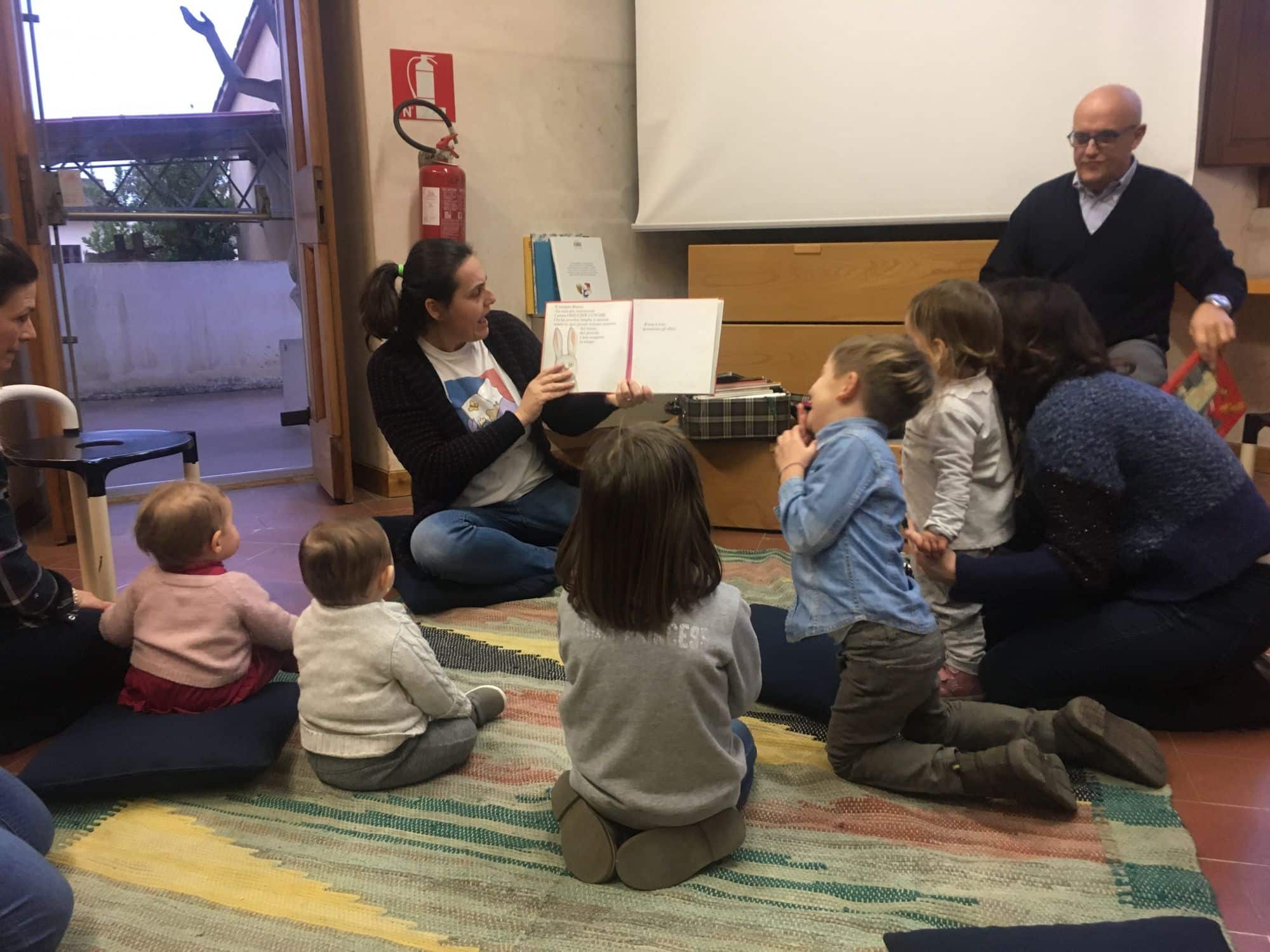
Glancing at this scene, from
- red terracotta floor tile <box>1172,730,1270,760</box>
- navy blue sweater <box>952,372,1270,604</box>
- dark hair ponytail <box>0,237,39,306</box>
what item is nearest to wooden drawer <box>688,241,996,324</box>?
navy blue sweater <box>952,372,1270,604</box>

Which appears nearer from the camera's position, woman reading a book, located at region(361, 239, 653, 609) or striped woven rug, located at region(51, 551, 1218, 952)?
striped woven rug, located at region(51, 551, 1218, 952)

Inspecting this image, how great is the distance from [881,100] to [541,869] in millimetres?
3249

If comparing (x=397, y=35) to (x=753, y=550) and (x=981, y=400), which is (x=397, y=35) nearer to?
(x=753, y=550)

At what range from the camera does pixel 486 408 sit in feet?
8.73

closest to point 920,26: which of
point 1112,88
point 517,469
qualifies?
point 1112,88

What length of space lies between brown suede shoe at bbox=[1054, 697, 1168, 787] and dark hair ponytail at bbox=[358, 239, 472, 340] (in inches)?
67.0

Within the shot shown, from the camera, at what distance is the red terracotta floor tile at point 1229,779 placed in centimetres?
168

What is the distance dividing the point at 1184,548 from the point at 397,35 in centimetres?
328

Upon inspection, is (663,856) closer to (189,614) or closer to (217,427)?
(189,614)

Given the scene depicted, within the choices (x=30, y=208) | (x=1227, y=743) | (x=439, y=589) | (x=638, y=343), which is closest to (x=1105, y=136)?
(x=638, y=343)

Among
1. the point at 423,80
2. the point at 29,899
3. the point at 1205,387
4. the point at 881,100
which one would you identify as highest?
the point at 423,80

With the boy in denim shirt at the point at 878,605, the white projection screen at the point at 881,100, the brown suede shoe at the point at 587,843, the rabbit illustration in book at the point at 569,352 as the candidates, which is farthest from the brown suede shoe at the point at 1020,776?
the white projection screen at the point at 881,100

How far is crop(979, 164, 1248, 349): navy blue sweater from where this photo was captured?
272cm

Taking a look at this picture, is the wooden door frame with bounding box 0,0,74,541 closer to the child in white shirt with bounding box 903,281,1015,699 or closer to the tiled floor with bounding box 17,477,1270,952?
the tiled floor with bounding box 17,477,1270,952
